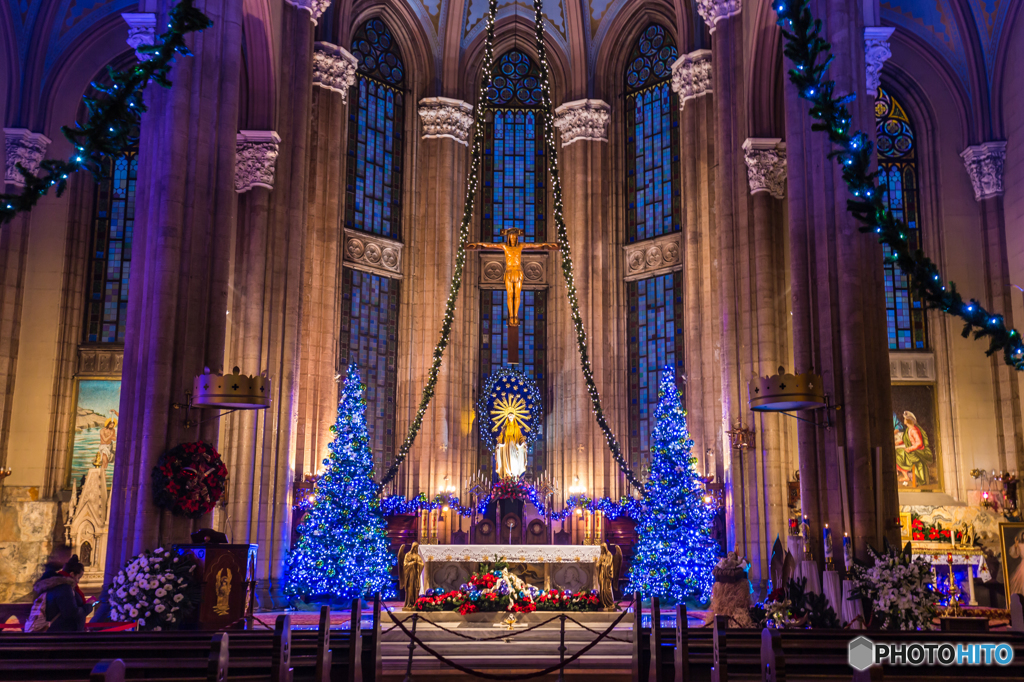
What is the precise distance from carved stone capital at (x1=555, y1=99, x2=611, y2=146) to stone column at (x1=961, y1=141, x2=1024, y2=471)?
9311 millimetres

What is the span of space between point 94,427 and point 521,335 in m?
11.3

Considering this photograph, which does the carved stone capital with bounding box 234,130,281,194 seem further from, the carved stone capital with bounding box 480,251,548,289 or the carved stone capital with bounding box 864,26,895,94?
the carved stone capital with bounding box 864,26,895,94

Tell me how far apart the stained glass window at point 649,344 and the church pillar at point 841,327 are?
35.9 ft

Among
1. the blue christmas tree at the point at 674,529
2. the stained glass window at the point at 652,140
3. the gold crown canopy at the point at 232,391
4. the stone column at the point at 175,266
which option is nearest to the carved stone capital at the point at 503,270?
the stained glass window at the point at 652,140

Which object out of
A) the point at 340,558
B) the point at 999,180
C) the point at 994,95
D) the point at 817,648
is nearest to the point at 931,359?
the point at 999,180

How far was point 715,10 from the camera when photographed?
69.9ft

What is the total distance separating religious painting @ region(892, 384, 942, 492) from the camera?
22.3m

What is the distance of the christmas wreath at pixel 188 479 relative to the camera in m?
12.3

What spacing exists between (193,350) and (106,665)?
9483 mm

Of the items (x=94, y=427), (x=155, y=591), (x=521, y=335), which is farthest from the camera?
(x=521, y=335)

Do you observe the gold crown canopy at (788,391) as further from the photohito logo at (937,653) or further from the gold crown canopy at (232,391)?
the gold crown canopy at (232,391)

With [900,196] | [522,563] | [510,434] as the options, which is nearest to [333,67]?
[510,434]

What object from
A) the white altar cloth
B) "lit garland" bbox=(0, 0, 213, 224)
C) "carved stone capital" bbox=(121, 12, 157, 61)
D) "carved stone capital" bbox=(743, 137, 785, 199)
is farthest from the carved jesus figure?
"lit garland" bbox=(0, 0, 213, 224)

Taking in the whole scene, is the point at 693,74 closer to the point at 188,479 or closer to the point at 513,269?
the point at 513,269
